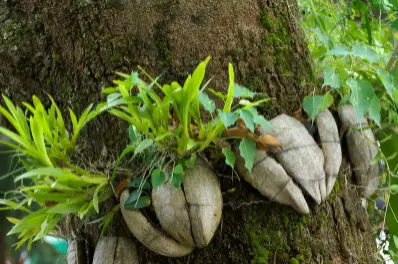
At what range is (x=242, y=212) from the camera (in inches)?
37.3

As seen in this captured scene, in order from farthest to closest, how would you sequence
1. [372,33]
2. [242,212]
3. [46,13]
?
1. [372,33]
2. [46,13]
3. [242,212]

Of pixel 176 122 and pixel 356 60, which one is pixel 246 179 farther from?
pixel 356 60

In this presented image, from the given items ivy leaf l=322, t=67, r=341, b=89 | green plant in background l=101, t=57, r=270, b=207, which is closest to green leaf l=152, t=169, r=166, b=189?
green plant in background l=101, t=57, r=270, b=207

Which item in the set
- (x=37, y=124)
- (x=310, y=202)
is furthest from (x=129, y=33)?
(x=310, y=202)

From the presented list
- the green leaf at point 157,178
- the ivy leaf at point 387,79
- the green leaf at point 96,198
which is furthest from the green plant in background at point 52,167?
the ivy leaf at point 387,79

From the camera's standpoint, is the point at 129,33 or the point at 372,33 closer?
the point at 129,33

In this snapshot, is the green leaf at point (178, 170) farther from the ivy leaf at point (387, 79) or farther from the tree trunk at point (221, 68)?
the ivy leaf at point (387, 79)

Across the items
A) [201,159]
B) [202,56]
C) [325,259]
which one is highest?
[202,56]

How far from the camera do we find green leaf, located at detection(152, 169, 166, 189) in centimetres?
86

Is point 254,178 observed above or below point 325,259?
above

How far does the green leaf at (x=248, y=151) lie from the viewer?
85 cm

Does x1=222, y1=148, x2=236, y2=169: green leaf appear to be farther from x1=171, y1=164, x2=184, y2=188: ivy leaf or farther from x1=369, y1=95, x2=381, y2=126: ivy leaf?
x1=369, y1=95, x2=381, y2=126: ivy leaf

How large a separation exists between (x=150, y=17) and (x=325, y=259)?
610 mm

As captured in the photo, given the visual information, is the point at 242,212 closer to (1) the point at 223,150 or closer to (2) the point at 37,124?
(1) the point at 223,150
